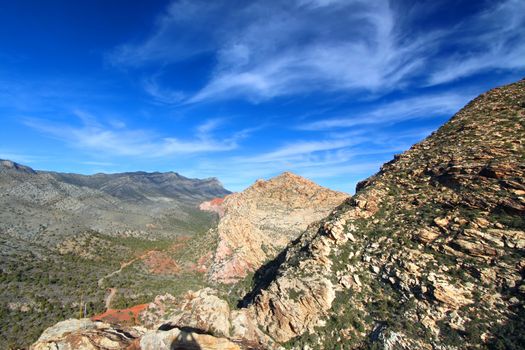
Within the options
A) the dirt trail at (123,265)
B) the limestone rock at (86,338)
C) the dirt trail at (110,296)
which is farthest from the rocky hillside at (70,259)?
the limestone rock at (86,338)

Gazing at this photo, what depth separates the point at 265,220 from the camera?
7581 centimetres

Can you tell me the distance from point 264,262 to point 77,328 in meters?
36.3

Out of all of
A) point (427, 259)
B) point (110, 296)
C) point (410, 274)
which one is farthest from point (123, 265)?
point (427, 259)

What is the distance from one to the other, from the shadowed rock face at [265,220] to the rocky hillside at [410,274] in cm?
2095

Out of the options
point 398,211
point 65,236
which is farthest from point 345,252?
point 65,236

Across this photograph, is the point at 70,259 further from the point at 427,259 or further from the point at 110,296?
the point at 427,259

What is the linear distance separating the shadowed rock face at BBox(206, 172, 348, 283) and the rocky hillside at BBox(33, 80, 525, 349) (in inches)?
825

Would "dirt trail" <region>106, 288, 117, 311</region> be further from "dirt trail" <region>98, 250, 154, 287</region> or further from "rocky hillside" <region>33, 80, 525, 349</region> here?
"rocky hillside" <region>33, 80, 525, 349</region>

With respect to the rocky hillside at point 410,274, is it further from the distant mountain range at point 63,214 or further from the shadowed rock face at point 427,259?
the distant mountain range at point 63,214

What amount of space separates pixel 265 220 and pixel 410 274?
51699 millimetres

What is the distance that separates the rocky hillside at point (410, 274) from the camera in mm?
21297

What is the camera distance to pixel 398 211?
32.1m

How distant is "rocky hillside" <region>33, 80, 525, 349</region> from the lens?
21.3 meters

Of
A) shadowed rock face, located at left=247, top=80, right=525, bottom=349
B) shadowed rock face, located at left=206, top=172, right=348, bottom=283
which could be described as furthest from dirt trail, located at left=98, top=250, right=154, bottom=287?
shadowed rock face, located at left=247, top=80, right=525, bottom=349
